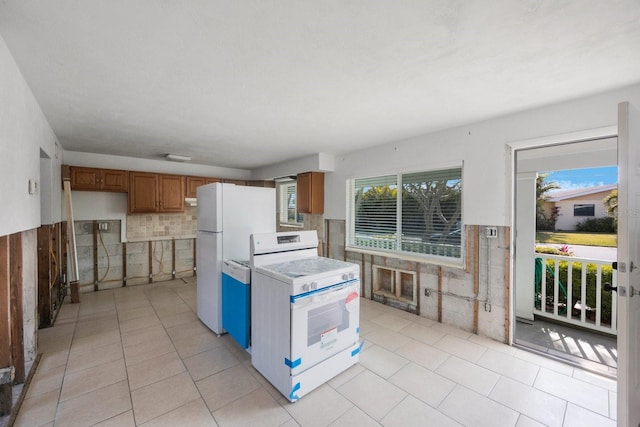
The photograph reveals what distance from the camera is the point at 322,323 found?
2.25 m

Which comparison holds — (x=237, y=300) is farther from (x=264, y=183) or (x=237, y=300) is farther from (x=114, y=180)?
(x=264, y=183)

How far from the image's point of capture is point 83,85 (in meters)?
Result: 2.14

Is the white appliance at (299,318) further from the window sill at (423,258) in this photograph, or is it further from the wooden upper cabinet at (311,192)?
the wooden upper cabinet at (311,192)

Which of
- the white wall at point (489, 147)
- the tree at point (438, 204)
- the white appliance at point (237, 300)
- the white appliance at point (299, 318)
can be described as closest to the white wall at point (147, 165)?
the white appliance at point (237, 300)

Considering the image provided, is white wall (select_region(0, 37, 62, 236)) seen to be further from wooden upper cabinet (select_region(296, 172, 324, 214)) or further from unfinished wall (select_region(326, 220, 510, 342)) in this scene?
unfinished wall (select_region(326, 220, 510, 342))

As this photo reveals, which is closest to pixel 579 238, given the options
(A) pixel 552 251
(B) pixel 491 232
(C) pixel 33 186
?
(A) pixel 552 251

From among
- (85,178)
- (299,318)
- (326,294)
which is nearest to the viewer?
(299,318)

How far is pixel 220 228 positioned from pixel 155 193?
2.86 m

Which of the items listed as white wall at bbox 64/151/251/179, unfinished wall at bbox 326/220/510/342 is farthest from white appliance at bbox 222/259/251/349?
white wall at bbox 64/151/251/179

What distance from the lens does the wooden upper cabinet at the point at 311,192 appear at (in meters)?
4.89

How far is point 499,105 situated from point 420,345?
2629 millimetres

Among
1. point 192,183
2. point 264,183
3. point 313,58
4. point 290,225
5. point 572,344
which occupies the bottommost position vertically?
point 572,344

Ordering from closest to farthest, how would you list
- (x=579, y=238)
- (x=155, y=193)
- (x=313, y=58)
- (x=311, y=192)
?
(x=313, y=58) < (x=579, y=238) < (x=311, y=192) < (x=155, y=193)

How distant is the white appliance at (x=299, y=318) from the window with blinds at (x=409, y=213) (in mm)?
1732
